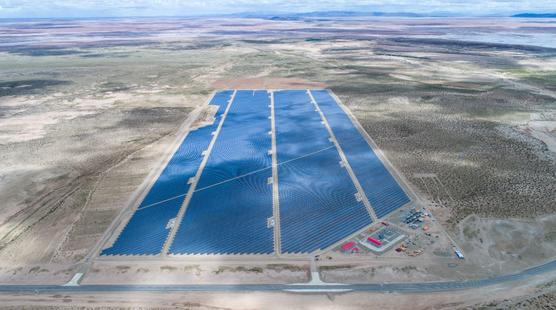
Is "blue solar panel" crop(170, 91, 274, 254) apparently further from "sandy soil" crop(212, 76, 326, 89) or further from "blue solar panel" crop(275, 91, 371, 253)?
"sandy soil" crop(212, 76, 326, 89)

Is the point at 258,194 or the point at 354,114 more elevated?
the point at 354,114

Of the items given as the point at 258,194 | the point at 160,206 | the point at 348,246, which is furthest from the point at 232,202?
the point at 348,246

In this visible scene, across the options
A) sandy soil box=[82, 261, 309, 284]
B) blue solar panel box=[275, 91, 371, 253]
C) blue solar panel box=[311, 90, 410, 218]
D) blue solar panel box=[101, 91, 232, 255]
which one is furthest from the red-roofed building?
blue solar panel box=[101, 91, 232, 255]

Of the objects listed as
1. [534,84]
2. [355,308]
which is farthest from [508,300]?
[534,84]

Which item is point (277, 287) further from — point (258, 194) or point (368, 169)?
point (368, 169)

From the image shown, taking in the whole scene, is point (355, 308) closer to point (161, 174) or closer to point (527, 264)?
point (527, 264)

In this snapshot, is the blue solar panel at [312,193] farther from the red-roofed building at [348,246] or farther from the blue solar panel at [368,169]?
the blue solar panel at [368,169]
